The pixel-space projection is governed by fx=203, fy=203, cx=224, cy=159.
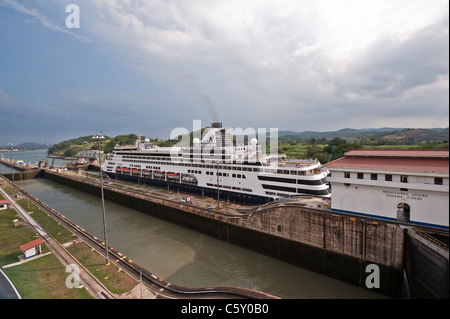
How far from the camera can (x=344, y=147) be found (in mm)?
64938

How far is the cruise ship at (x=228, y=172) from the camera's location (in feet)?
80.4

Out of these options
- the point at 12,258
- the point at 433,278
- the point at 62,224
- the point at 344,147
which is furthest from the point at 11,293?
the point at 344,147

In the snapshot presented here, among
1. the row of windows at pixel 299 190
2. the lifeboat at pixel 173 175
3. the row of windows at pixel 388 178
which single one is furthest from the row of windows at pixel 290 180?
the lifeboat at pixel 173 175

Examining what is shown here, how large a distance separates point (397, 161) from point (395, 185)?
2002 mm

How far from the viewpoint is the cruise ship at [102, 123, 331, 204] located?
80.4 feet

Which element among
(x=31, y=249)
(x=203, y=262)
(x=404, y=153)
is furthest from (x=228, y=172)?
(x=31, y=249)

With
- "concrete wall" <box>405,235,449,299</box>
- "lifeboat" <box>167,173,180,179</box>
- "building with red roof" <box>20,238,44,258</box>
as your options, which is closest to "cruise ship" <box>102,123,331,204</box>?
"lifeboat" <box>167,173,180,179</box>

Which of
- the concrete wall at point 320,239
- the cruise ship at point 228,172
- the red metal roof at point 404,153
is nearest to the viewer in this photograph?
the red metal roof at point 404,153

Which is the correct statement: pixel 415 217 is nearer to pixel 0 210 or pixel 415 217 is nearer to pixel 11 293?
pixel 11 293

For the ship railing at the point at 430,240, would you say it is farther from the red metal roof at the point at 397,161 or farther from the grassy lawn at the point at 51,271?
the grassy lawn at the point at 51,271

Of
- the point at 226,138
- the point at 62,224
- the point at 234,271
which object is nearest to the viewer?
the point at 234,271

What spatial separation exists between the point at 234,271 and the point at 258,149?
23184 millimetres

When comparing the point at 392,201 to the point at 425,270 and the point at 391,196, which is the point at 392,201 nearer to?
the point at 391,196

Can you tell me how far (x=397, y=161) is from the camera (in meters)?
15.3
